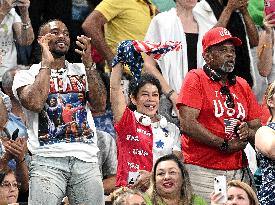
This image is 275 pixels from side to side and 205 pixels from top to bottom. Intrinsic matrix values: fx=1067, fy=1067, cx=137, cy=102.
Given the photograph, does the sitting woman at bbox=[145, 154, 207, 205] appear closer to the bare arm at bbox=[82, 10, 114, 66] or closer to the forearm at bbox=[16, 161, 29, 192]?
the forearm at bbox=[16, 161, 29, 192]

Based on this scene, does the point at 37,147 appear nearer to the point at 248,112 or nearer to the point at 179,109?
the point at 179,109

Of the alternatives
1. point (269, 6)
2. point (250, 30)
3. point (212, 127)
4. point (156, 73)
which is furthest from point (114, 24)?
point (212, 127)

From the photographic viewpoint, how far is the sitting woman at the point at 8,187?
29.6 ft

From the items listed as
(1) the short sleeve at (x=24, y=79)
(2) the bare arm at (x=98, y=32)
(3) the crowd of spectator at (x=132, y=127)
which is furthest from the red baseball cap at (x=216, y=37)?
(2) the bare arm at (x=98, y=32)

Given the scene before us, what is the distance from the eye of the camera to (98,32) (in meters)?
10.8

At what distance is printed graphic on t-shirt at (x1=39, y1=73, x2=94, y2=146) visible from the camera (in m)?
8.90

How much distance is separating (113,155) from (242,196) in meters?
1.75

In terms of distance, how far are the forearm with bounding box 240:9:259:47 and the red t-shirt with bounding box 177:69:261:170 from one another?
1.83 m

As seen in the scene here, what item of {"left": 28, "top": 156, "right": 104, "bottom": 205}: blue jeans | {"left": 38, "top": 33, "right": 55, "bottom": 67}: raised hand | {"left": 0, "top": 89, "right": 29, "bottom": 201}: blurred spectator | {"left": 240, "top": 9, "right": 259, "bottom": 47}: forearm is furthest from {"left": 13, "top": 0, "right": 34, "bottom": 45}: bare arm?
{"left": 240, "top": 9, "right": 259, "bottom": 47}: forearm

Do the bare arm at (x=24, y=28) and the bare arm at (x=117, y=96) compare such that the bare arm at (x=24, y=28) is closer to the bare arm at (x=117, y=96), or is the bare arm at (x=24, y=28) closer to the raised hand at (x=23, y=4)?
the raised hand at (x=23, y=4)

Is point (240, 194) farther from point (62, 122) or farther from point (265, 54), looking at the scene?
point (265, 54)

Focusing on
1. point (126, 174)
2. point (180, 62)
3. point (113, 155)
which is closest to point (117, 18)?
point (180, 62)

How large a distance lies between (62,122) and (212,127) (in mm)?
1302

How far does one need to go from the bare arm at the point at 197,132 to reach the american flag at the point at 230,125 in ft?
0.26
